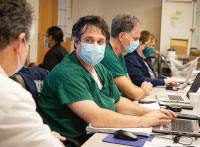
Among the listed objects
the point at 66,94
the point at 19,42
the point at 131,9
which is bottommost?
the point at 66,94

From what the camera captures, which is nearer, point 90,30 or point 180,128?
point 180,128

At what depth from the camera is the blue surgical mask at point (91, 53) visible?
168 centimetres

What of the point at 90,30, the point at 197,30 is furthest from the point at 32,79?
the point at 197,30

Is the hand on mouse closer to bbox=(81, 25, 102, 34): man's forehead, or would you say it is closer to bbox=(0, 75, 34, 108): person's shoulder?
bbox=(81, 25, 102, 34): man's forehead

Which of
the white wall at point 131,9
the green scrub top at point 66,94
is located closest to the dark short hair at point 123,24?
the green scrub top at point 66,94

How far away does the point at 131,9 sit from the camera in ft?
21.5

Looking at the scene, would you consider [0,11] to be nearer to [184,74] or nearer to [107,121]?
[107,121]

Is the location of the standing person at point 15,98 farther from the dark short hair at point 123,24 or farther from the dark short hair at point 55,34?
the dark short hair at point 55,34

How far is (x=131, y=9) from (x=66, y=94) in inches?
213

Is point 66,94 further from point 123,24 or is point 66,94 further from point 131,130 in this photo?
point 123,24

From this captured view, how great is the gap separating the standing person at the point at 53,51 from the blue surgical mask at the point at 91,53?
2217 mm

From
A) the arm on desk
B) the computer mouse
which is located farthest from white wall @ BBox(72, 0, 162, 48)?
the computer mouse

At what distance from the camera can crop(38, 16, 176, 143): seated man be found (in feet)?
4.81

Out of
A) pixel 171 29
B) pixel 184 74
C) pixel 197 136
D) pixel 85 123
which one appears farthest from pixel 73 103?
pixel 171 29
